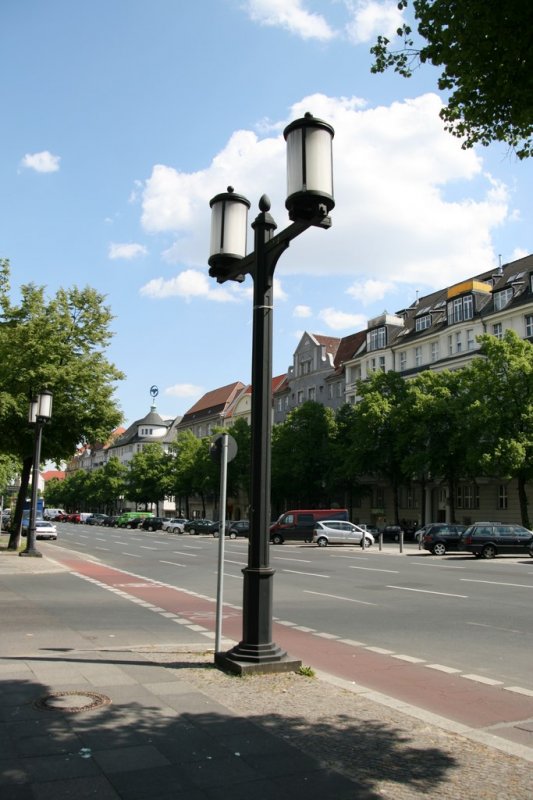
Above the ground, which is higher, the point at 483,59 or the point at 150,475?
the point at 150,475

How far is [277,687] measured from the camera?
6.44 m

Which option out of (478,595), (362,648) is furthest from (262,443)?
(478,595)

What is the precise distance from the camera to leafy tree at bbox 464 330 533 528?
40.2 m

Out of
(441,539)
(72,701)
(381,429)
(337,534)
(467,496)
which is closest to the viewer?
(72,701)

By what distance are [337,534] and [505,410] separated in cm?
1237

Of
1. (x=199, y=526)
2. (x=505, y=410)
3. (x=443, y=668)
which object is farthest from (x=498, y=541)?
(x=199, y=526)

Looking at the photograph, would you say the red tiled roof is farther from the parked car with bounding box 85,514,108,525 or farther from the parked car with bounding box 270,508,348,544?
the parked car with bounding box 270,508,348,544

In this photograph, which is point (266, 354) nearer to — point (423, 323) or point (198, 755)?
point (198, 755)

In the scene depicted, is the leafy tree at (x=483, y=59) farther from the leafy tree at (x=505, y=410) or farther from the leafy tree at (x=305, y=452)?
the leafy tree at (x=305, y=452)

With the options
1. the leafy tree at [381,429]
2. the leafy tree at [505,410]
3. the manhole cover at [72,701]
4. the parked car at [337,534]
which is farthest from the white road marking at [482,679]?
the leafy tree at [381,429]

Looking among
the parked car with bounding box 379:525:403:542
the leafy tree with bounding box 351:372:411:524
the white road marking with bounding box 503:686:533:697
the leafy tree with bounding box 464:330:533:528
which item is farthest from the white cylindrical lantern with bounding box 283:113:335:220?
the leafy tree with bounding box 351:372:411:524

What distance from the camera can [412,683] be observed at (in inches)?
286

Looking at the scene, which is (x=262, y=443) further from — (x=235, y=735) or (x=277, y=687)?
(x=235, y=735)

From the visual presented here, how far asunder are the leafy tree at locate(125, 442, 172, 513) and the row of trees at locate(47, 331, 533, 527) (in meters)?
12.0
